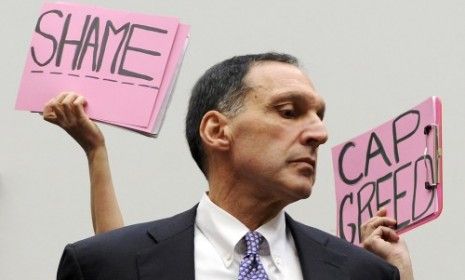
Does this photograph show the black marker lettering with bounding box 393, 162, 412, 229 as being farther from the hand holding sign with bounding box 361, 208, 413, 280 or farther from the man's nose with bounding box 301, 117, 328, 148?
the man's nose with bounding box 301, 117, 328, 148

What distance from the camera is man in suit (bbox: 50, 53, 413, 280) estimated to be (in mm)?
2621

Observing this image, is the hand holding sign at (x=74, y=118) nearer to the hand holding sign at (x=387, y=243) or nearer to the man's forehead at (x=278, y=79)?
the man's forehead at (x=278, y=79)

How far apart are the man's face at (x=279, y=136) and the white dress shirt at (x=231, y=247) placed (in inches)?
3.1

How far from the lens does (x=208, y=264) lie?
2.64 meters

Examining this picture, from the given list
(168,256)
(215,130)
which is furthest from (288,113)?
(168,256)

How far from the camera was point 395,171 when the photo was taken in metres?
3.19

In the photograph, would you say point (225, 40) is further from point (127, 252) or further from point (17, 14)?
point (127, 252)

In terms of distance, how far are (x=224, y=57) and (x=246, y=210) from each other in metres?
2.52

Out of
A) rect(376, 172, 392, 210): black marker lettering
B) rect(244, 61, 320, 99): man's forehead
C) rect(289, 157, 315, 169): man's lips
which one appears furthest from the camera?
rect(376, 172, 392, 210): black marker lettering

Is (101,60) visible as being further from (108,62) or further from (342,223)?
(342,223)

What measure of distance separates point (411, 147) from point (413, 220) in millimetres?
194

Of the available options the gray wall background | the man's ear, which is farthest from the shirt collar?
the gray wall background

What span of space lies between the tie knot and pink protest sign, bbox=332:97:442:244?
0.51m

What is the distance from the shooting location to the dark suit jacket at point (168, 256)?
8.54 ft
